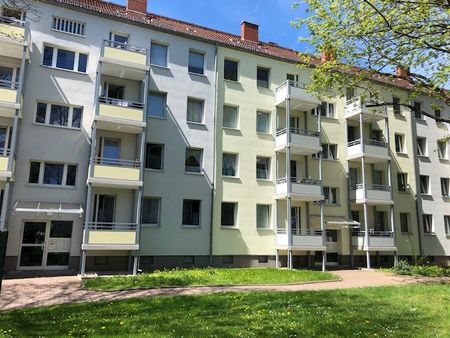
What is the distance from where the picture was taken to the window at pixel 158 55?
23.4m

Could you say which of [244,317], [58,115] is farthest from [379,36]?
[58,115]

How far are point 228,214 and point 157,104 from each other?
794 cm

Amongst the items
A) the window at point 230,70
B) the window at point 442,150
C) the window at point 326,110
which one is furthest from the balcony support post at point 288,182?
the window at point 442,150

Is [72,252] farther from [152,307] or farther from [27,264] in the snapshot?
[152,307]

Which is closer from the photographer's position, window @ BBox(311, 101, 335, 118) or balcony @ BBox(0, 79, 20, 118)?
balcony @ BBox(0, 79, 20, 118)

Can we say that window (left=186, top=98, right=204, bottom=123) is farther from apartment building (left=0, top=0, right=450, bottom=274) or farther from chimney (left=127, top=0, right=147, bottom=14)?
chimney (left=127, top=0, right=147, bottom=14)

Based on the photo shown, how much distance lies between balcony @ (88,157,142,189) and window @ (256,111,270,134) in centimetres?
933

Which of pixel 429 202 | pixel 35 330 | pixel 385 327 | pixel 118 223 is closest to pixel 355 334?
pixel 385 327

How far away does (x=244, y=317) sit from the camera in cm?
950

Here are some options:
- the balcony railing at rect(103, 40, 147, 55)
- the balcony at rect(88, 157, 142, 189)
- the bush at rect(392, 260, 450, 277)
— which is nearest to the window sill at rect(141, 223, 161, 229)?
the balcony at rect(88, 157, 142, 189)

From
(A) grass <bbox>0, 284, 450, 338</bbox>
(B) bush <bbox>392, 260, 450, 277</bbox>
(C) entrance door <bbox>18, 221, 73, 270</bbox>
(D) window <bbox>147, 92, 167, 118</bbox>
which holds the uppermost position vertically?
(D) window <bbox>147, 92, 167, 118</bbox>

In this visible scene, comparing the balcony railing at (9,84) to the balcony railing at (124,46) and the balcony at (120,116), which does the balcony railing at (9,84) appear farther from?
the balcony railing at (124,46)

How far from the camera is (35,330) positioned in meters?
8.29

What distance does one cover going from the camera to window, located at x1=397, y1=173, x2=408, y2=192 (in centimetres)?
2995
